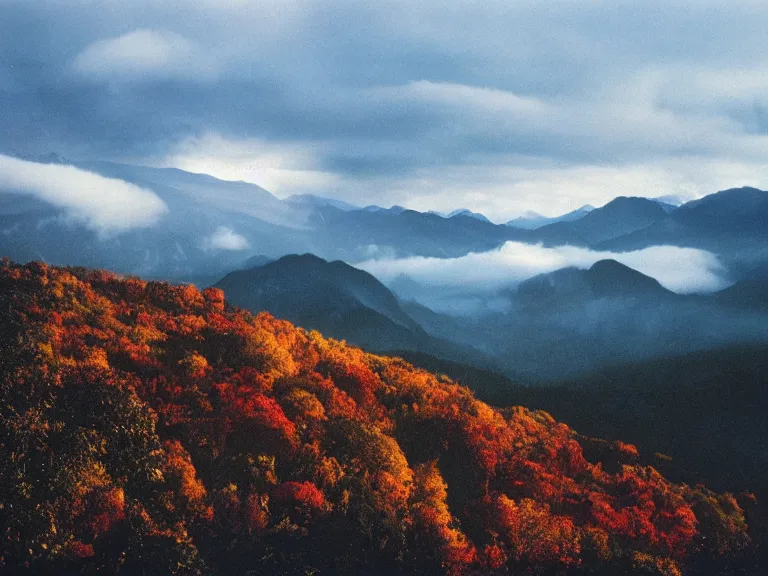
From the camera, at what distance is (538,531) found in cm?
5081

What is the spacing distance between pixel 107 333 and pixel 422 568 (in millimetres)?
38131

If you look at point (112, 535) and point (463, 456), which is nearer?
point (112, 535)

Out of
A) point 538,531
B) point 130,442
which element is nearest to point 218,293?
point 130,442

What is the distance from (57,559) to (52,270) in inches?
1771

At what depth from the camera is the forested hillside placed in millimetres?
37750

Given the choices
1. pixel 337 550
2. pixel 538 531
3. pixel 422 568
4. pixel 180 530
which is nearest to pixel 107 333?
pixel 180 530

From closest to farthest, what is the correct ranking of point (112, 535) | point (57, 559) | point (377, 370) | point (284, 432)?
point (57, 559), point (112, 535), point (284, 432), point (377, 370)

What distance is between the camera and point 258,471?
45625mm

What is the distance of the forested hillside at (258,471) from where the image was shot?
37.8 meters

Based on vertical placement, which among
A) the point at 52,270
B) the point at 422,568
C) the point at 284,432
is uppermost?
the point at 52,270

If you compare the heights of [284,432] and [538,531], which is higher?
[284,432]

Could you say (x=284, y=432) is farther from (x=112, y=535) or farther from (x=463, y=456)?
(x=463, y=456)

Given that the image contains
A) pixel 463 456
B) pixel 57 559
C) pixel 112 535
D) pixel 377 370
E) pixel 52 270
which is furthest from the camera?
pixel 377 370

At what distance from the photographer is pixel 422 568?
4397cm
